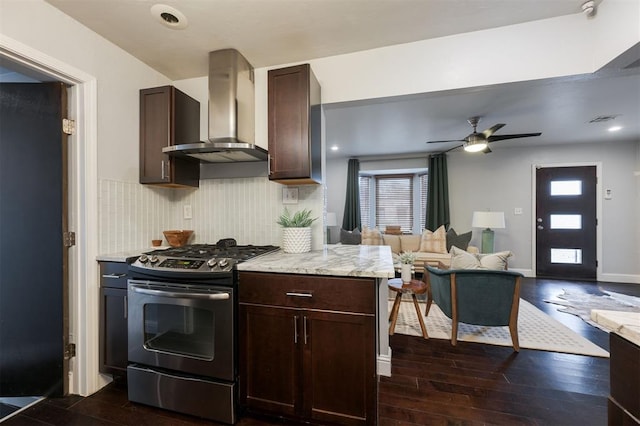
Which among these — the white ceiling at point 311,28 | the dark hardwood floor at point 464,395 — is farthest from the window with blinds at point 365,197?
the dark hardwood floor at point 464,395

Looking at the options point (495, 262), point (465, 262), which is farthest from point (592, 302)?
point (465, 262)

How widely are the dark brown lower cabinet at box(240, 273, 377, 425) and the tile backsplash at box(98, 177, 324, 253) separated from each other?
865 millimetres

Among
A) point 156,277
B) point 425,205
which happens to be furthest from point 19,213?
point 425,205

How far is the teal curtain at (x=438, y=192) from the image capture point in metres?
5.46

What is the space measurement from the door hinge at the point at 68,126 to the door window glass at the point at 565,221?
6874 mm

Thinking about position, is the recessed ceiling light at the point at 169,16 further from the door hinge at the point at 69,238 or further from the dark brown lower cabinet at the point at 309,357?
the dark brown lower cabinet at the point at 309,357

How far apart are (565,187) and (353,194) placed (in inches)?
156

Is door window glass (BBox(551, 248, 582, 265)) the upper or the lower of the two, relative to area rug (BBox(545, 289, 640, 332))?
upper

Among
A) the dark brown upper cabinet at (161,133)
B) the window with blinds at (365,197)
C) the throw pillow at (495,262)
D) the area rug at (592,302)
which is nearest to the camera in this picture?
the dark brown upper cabinet at (161,133)

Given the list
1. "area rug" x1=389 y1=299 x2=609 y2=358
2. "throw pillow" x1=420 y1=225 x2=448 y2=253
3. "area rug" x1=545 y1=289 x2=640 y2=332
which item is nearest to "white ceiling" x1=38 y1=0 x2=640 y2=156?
"area rug" x1=389 y1=299 x2=609 y2=358

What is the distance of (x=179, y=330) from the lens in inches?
65.1

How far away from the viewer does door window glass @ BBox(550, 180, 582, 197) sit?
4.91 metres

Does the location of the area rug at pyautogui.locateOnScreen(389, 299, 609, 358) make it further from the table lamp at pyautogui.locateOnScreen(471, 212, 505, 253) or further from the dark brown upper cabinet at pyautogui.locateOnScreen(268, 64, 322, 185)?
the dark brown upper cabinet at pyautogui.locateOnScreen(268, 64, 322, 185)

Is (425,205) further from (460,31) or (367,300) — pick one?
(367,300)
